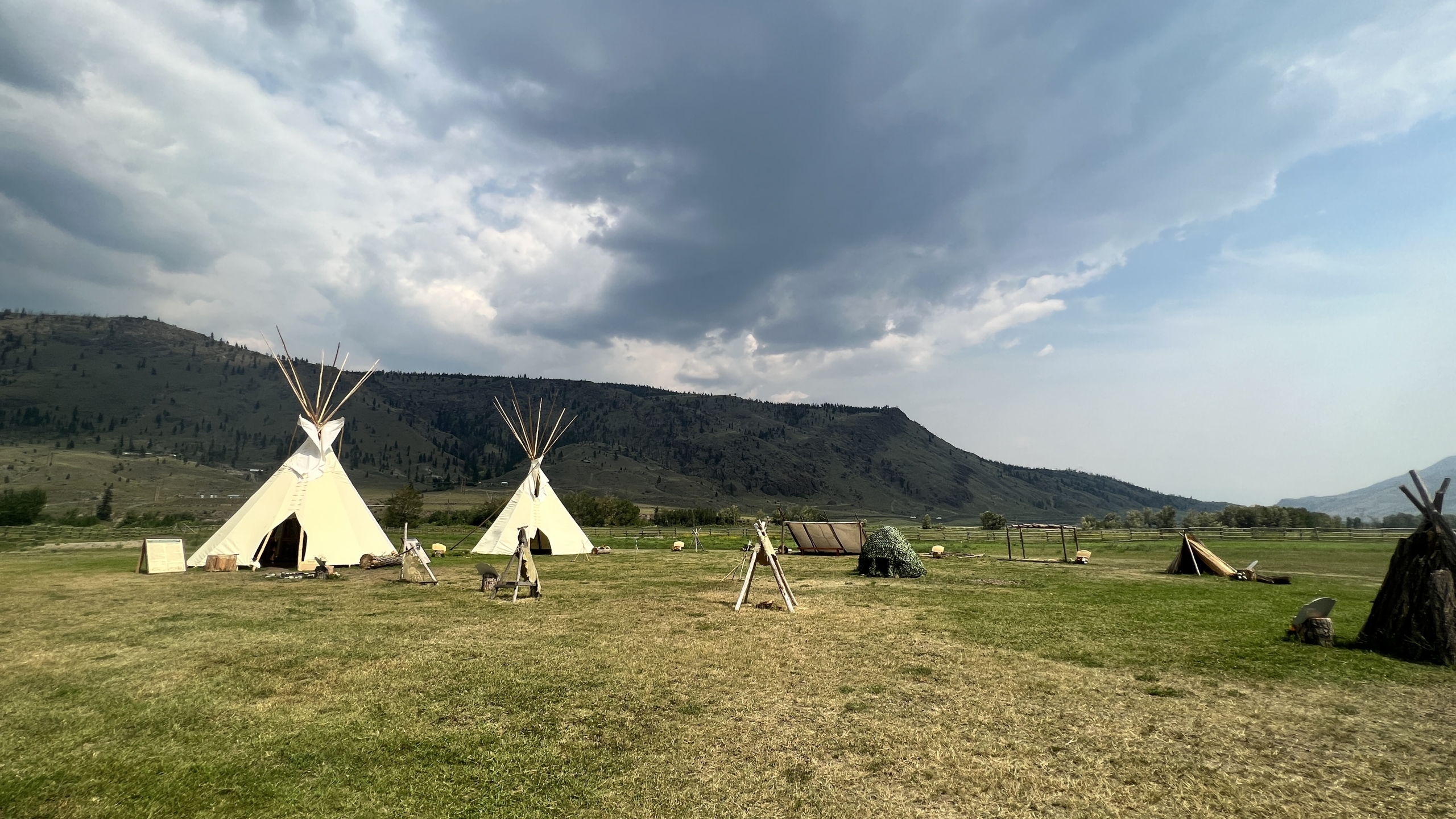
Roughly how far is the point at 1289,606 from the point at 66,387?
219 m

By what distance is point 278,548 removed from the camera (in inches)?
822

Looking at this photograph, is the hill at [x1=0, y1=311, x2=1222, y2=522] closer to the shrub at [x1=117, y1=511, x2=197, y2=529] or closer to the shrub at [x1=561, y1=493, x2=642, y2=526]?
the shrub at [x1=561, y1=493, x2=642, y2=526]

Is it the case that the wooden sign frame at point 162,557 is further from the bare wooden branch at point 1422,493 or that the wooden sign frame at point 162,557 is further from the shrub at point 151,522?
the shrub at point 151,522

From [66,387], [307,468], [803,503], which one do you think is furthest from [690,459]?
[66,387]

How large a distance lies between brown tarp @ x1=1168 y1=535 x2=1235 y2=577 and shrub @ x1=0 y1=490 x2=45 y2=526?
247 ft

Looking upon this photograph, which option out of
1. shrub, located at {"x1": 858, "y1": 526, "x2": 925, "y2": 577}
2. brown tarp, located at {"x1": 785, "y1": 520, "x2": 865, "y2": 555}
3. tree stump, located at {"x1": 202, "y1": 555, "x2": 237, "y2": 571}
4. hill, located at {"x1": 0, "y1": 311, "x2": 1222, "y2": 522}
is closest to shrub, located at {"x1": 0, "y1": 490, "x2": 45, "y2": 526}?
tree stump, located at {"x1": 202, "y1": 555, "x2": 237, "y2": 571}

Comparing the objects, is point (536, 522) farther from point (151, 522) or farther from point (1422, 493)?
point (151, 522)

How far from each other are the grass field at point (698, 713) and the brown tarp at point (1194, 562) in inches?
344

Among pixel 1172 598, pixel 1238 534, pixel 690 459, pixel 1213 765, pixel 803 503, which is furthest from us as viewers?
pixel 690 459

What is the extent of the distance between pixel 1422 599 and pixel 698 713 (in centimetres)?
1200

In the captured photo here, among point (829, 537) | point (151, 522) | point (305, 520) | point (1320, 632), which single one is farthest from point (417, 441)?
point (1320, 632)

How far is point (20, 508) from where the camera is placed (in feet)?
149

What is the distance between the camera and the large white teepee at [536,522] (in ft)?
88.6

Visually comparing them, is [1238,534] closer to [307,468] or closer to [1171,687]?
[1171,687]
